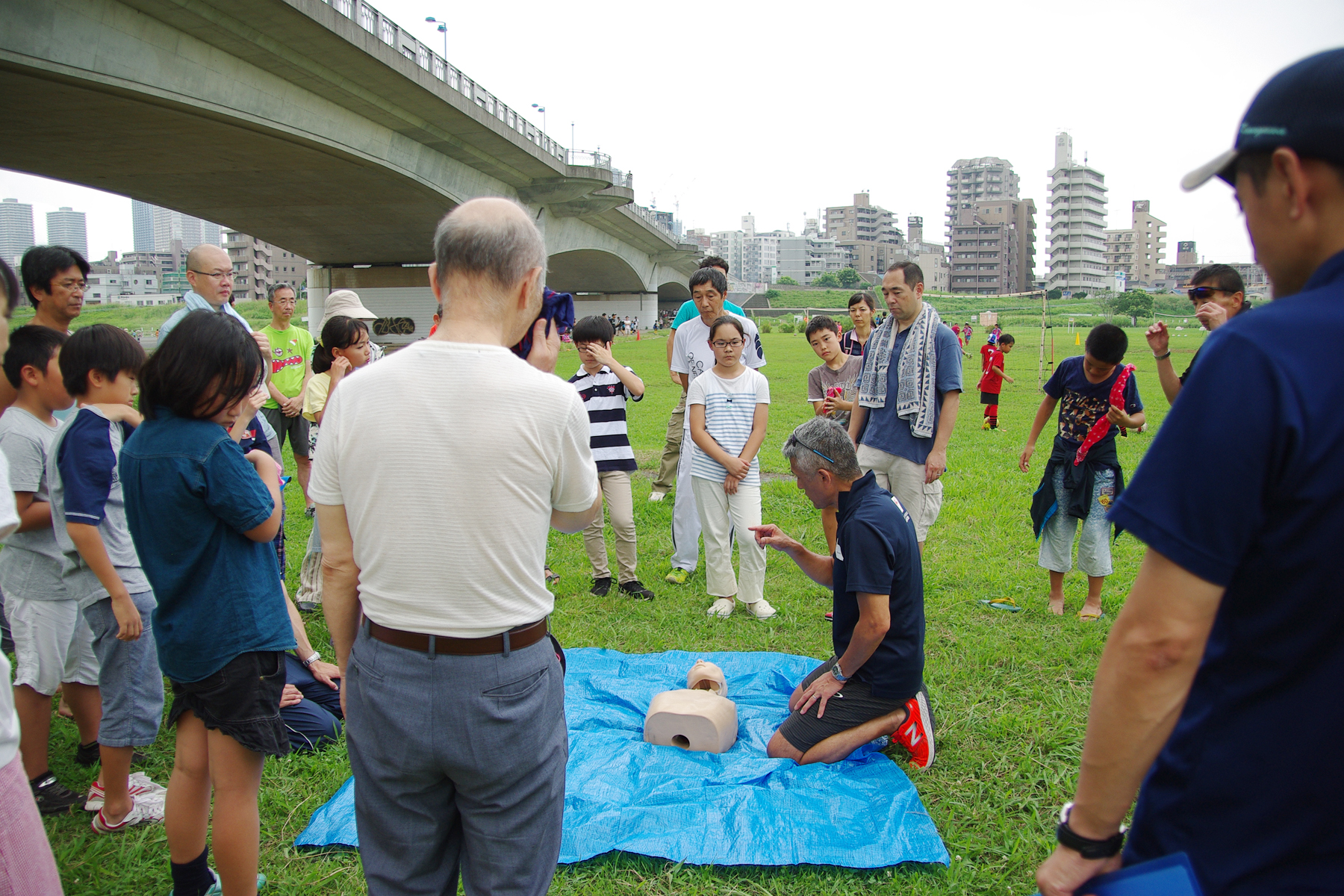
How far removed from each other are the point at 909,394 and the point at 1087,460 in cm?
124

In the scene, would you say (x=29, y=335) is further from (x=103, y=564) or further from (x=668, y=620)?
(x=668, y=620)

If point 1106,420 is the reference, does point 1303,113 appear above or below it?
above

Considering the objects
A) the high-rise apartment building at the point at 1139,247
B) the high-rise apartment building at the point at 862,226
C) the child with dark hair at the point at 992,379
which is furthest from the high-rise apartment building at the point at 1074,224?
the child with dark hair at the point at 992,379

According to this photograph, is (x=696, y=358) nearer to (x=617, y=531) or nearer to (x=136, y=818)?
(x=617, y=531)

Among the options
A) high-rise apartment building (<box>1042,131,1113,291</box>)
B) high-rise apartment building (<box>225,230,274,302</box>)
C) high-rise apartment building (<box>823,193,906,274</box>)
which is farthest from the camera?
high-rise apartment building (<box>823,193,906,274</box>)

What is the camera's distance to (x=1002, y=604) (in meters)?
5.53

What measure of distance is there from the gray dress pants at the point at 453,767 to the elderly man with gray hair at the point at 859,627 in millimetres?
1868

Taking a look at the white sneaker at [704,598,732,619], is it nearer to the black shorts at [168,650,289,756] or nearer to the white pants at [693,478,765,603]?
the white pants at [693,478,765,603]

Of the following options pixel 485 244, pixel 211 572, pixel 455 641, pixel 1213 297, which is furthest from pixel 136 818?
pixel 1213 297

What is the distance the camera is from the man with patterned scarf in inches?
199

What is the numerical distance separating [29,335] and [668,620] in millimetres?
3771

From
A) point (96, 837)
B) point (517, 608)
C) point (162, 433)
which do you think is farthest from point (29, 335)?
point (517, 608)

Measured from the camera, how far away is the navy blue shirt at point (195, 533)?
2.25 m

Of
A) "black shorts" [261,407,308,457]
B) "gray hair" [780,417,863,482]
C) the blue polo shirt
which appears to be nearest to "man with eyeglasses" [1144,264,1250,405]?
the blue polo shirt
